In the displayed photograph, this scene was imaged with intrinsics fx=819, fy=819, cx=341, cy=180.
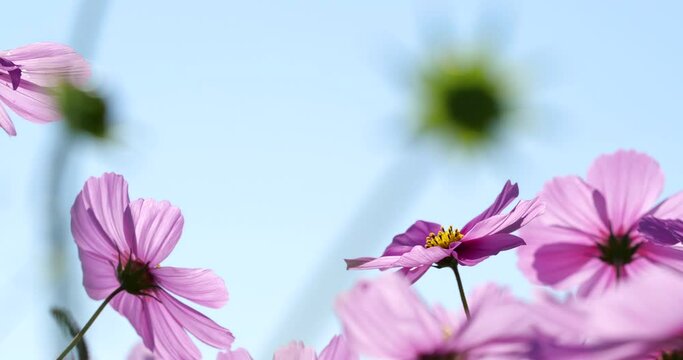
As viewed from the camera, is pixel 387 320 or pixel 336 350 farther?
pixel 336 350

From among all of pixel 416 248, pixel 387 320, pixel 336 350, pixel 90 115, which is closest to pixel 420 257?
pixel 416 248

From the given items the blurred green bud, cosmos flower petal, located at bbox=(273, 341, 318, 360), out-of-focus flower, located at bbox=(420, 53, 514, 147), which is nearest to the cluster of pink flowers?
cosmos flower petal, located at bbox=(273, 341, 318, 360)

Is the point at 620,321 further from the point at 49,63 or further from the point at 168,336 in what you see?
the point at 49,63

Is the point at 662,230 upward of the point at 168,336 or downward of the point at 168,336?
upward

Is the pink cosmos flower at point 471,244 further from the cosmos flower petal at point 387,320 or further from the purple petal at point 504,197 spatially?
the cosmos flower petal at point 387,320

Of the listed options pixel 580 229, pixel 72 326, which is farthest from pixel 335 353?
pixel 580 229

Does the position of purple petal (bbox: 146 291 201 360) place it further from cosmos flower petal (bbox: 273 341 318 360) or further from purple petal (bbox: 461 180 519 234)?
purple petal (bbox: 461 180 519 234)

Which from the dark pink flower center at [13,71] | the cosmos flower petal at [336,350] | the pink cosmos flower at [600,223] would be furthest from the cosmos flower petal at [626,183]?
the dark pink flower center at [13,71]
